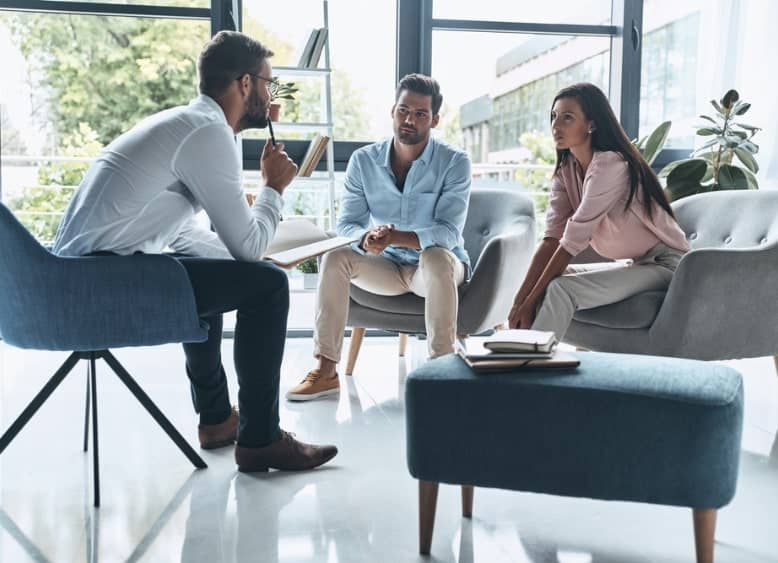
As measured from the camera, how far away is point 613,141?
257 cm

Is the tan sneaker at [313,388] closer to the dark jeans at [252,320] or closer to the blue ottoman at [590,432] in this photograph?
the dark jeans at [252,320]

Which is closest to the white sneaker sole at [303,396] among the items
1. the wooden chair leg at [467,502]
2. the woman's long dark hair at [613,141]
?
the wooden chair leg at [467,502]

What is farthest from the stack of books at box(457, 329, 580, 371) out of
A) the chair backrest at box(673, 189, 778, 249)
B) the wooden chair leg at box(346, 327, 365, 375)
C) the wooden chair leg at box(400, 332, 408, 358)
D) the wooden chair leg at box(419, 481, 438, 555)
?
the wooden chair leg at box(400, 332, 408, 358)

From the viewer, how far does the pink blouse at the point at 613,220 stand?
251cm

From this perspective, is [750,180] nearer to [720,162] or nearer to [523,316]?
[720,162]

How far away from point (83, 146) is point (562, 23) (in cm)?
439

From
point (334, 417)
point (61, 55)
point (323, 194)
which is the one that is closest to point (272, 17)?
point (323, 194)

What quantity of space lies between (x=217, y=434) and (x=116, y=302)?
688 mm

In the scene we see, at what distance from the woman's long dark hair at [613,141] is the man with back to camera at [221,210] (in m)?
1.07

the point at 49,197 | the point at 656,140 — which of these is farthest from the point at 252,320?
the point at 49,197

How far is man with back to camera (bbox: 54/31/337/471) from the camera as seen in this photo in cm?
185

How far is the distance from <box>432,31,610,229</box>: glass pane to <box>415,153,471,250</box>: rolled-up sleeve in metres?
1.19

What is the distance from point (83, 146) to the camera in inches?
263

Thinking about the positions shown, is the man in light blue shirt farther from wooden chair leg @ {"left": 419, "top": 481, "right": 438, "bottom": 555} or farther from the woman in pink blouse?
wooden chair leg @ {"left": 419, "top": 481, "right": 438, "bottom": 555}
